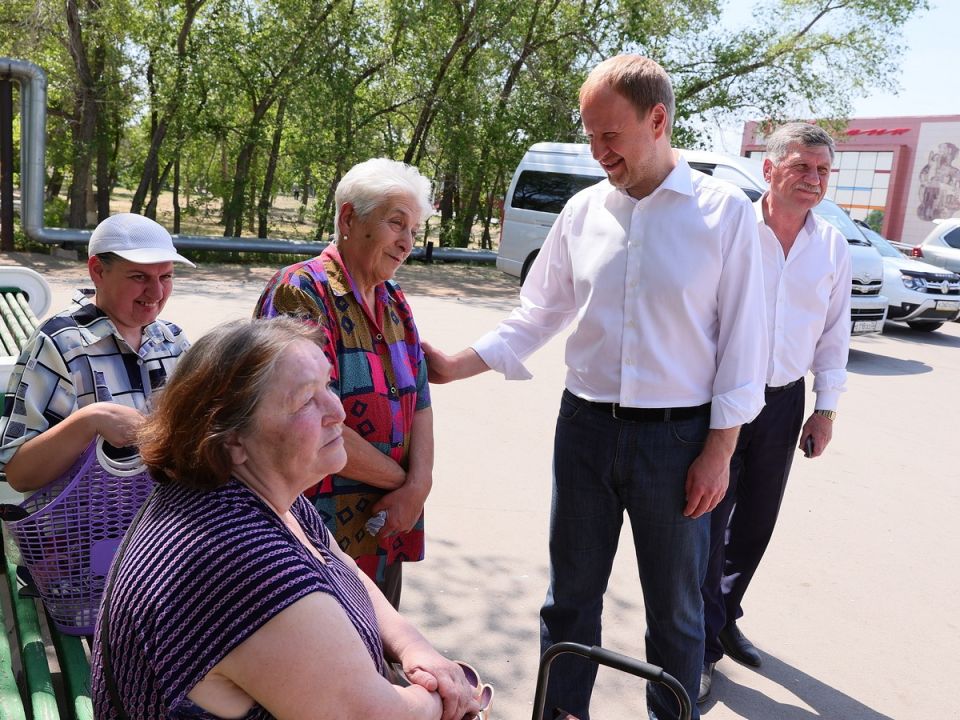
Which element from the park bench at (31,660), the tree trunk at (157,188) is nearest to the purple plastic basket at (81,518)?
the park bench at (31,660)

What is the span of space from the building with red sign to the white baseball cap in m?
36.6

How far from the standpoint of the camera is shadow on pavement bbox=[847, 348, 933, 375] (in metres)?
10.1

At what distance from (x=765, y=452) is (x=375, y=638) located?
6.92 feet

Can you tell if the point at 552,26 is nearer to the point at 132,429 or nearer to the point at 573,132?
the point at 573,132

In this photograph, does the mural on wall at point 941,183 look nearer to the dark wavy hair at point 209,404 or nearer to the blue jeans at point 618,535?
the blue jeans at point 618,535

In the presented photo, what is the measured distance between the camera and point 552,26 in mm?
20891

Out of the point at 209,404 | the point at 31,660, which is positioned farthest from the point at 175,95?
the point at 209,404

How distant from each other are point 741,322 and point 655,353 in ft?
0.82

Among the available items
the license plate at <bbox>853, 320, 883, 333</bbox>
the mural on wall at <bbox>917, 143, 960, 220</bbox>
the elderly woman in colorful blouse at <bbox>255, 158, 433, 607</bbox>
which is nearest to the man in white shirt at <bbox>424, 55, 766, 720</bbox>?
the elderly woman in colorful blouse at <bbox>255, 158, 433, 607</bbox>

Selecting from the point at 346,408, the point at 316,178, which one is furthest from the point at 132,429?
the point at 316,178

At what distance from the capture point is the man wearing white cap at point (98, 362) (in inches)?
83.3

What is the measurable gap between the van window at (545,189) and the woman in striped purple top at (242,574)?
44.2 ft

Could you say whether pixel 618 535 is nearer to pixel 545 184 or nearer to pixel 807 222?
pixel 807 222

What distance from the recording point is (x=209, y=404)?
1585mm
